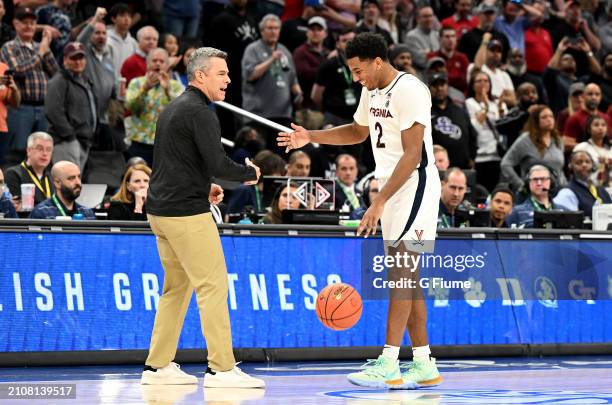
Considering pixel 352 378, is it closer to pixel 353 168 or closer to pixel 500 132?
pixel 353 168

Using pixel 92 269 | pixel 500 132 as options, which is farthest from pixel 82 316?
pixel 500 132

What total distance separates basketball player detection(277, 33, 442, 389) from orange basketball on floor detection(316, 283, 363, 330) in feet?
1.58

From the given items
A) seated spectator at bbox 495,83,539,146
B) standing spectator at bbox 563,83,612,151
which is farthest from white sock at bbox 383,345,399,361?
standing spectator at bbox 563,83,612,151

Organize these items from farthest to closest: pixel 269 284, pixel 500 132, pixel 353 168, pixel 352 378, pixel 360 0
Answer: pixel 360 0, pixel 500 132, pixel 353 168, pixel 269 284, pixel 352 378

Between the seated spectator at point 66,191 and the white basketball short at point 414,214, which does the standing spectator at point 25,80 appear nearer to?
the seated spectator at point 66,191

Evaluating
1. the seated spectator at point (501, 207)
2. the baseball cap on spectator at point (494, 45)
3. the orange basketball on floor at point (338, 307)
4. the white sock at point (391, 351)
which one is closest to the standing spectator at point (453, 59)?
the baseball cap on spectator at point (494, 45)

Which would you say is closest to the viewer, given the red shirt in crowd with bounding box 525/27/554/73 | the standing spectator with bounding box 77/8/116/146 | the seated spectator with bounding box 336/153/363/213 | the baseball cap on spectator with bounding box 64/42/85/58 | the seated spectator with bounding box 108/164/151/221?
the seated spectator with bounding box 108/164/151/221

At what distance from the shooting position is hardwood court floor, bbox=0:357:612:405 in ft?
27.7

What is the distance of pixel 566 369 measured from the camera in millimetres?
11453

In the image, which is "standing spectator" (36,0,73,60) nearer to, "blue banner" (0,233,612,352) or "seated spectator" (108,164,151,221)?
"seated spectator" (108,164,151,221)

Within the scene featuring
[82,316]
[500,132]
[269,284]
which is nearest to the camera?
[82,316]

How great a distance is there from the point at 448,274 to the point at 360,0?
9.93 metres

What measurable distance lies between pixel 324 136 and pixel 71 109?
7214 millimetres

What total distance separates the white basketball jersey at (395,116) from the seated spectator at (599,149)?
10.1 m
